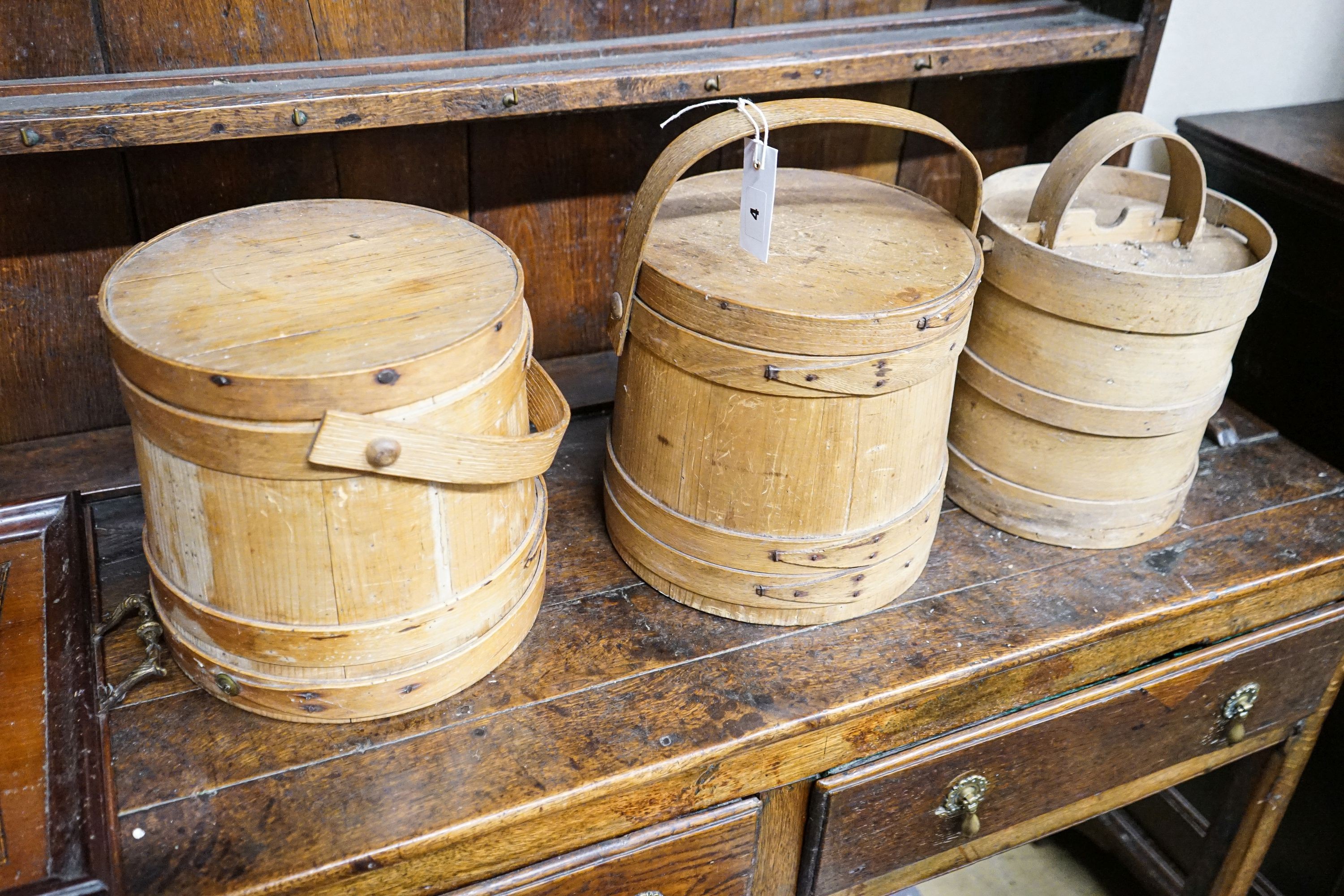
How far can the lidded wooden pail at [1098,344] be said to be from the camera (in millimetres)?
1179

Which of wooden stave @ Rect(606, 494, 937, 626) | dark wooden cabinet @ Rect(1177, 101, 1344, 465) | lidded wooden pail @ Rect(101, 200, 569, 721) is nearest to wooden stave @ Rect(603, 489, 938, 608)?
wooden stave @ Rect(606, 494, 937, 626)

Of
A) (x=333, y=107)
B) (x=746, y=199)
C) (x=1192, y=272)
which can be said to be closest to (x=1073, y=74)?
(x=1192, y=272)

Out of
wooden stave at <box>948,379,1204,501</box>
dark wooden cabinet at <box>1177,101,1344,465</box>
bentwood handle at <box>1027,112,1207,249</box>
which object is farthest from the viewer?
dark wooden cabinet at <box>1177,101,1344,465</box>

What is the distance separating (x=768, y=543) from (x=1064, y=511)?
43cm

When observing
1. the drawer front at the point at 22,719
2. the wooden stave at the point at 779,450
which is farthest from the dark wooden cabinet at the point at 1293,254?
the drawer front at the point at 22,719

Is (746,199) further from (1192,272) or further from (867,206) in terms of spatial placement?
(1192,272)

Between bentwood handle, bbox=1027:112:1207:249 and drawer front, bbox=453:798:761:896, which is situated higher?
bentwood handle, bbox=1027:112:1207:249

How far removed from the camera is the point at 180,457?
2.94 feet

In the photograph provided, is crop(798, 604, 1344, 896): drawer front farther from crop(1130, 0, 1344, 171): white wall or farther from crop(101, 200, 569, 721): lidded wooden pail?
crop(1130, 0, 1344, 171): white wall

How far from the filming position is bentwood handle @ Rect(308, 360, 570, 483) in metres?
0.86

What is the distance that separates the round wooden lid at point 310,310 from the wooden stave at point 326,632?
21cm

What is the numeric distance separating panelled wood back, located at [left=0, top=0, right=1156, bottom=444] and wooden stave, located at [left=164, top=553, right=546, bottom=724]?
45 centimetres

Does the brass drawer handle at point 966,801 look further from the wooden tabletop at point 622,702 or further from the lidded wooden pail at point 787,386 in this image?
the lidded wooden pail at point 787,386

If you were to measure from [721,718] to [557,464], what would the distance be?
0.48 metres
